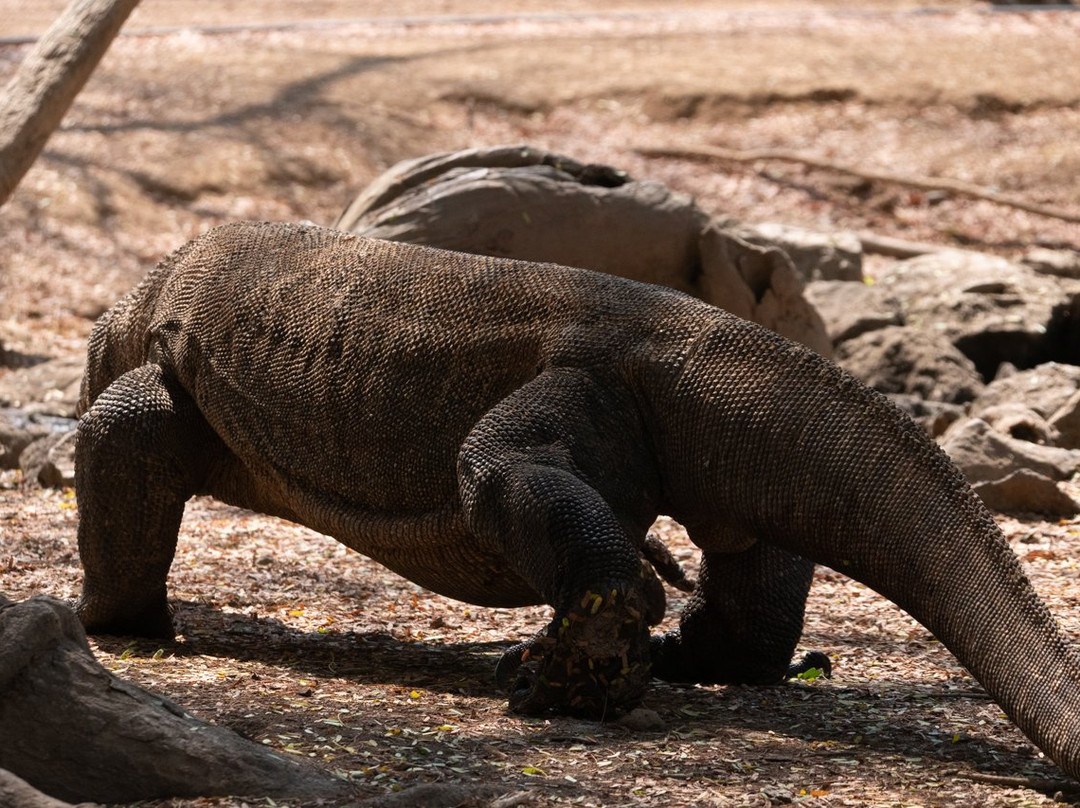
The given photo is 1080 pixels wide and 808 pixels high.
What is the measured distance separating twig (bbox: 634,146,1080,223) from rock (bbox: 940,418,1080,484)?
838 centimetres

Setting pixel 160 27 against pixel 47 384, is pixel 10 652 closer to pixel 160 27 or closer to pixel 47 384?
pixel 47 384

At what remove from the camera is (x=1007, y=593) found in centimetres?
373

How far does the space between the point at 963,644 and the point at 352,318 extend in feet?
7.31

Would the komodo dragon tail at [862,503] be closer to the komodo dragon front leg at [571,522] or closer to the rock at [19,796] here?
the komodo dragon front leg at [571,522]

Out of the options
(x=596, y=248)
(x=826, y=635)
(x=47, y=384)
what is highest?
(x=596, y=248)

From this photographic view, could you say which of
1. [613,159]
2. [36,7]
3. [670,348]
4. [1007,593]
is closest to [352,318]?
[670,348]

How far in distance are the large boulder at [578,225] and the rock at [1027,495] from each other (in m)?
2.31

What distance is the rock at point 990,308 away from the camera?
1140 cm

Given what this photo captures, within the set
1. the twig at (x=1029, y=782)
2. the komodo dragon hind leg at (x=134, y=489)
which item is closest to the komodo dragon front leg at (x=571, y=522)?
the twig at (x=1029, y=782)

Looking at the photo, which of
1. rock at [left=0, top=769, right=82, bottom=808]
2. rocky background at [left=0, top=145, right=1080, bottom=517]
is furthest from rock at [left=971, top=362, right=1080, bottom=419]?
rock at [left=0, top=769, right=82, bottom=808]

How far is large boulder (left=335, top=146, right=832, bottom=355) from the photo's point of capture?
9070 millimetres

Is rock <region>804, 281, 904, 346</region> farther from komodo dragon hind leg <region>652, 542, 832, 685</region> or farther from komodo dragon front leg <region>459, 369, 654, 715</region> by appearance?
komodo dragon front leg <region>459, 369, 654, 715</region>

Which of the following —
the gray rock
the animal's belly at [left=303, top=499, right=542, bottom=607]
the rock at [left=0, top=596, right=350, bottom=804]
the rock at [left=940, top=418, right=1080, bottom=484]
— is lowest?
the rock at [left=940, top=418, right=1080, bottom=484]

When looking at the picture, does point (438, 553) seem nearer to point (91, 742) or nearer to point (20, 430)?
point (91, 742)
